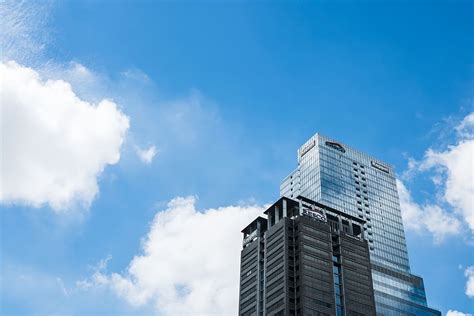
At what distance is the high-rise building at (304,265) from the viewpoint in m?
163

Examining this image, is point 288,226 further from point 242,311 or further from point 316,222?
point 242,311

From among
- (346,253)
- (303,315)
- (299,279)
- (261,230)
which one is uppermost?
(261,230)

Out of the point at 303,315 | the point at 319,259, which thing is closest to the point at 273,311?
the point at 303,315

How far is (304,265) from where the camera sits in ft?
547

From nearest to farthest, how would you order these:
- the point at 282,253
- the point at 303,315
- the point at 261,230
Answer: the point at 303,315 < the point at 282,253 < the point at 261,230

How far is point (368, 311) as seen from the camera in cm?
17188

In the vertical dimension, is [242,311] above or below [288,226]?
below

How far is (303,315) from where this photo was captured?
156 meters

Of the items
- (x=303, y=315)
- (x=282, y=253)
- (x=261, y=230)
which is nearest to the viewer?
(x=303, y=315)

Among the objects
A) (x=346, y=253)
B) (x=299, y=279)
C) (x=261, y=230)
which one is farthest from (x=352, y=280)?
(x=261, y=230)

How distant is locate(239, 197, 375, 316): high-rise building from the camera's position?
536ft

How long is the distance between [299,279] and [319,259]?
459 inches

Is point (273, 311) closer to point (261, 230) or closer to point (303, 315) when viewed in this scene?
point (303, 315)

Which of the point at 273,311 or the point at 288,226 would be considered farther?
the point at 288,226
